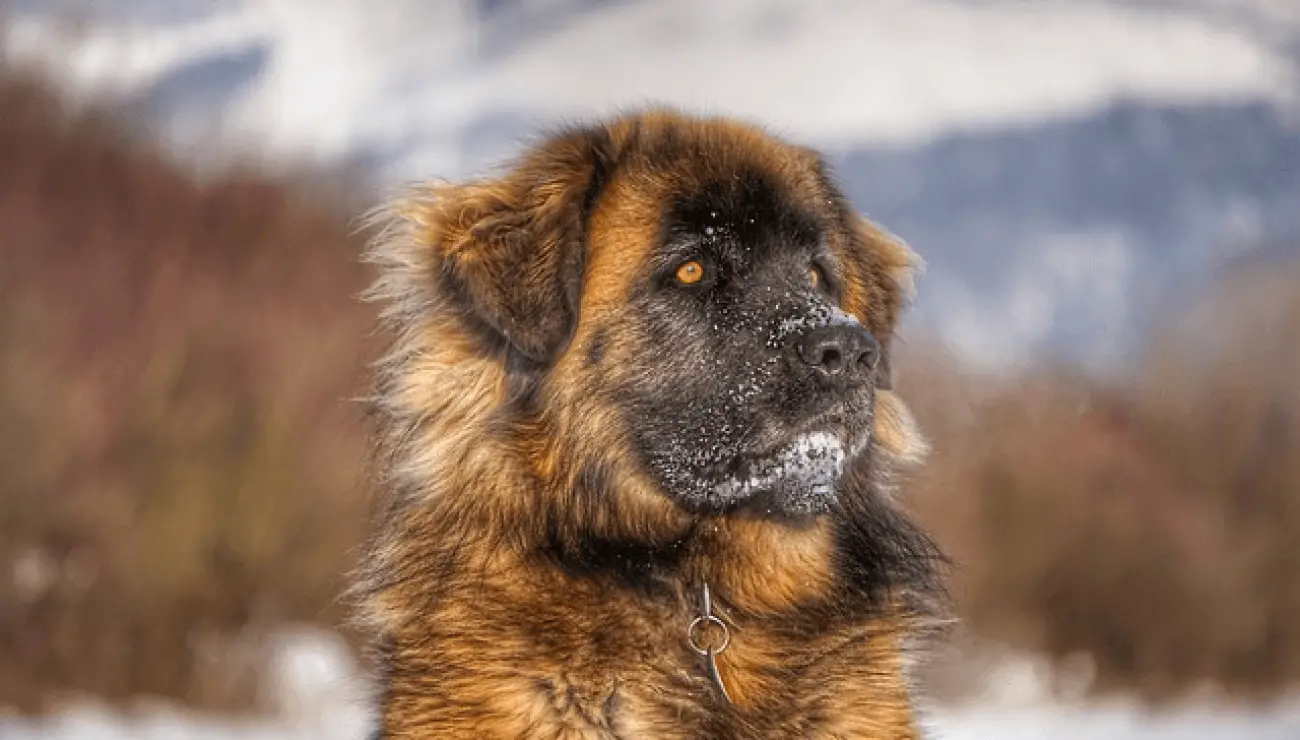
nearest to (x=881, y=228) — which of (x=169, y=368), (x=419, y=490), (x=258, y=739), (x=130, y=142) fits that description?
(x=419, y=490)

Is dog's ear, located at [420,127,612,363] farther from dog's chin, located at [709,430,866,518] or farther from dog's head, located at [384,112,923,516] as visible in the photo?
dog's chin, located at [709,430,866,518]

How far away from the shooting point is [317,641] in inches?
409

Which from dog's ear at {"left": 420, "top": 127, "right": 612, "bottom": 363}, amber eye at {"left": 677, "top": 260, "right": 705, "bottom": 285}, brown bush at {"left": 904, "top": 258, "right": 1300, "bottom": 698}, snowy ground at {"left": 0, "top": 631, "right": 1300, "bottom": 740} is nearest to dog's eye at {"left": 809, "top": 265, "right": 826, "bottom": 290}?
amber eye at {"left": 677, "top": 260, "right": 705, "bottom": 285}

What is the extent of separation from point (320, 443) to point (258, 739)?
2.47 meters

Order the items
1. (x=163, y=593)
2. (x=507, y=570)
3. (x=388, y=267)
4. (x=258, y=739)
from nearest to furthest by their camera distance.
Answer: (x=507, y=570) < (x=388, y=267) < (x=258, y=739) < (x=163, y=593)

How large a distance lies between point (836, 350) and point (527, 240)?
3.17ft

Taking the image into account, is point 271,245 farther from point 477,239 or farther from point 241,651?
point 477,239

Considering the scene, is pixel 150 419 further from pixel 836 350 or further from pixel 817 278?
pixel 836 350

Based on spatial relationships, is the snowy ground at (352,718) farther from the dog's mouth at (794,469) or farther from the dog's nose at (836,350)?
the dog's nose at (836,350)

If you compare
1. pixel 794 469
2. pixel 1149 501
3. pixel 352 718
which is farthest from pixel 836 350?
pixel 1149 501

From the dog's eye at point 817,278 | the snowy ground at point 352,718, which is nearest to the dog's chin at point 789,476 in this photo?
the dog's eye at point 817,278

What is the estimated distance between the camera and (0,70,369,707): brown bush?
9.80m

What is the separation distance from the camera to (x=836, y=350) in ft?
11.2

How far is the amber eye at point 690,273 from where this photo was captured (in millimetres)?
3705
